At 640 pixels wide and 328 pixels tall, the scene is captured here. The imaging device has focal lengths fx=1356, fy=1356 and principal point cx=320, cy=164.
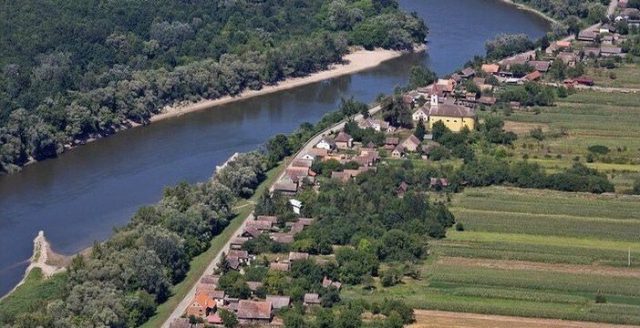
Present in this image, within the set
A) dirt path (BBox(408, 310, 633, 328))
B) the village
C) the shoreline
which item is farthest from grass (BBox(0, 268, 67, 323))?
the shoreline

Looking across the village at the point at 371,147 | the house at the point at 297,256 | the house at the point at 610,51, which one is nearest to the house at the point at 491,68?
the village at the point at 371,147

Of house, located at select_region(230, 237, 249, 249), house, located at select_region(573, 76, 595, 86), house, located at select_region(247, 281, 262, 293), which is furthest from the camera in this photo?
house, located at select_region(573, 76, 595, 86)

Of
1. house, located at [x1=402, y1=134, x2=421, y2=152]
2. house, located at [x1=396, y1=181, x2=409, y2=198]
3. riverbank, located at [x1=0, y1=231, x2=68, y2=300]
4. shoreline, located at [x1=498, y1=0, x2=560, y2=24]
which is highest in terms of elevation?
shoreline, located at [x1=498, y1=0, x2=560, y2=24]

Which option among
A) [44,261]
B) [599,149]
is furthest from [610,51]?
[44,261]

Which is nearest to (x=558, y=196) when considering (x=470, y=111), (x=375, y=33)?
(x=470, y=111)

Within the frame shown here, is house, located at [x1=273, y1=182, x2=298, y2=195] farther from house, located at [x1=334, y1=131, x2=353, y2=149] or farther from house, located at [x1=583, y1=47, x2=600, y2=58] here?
house, located at [x1=583, y1=47, x2=600, y2=58]

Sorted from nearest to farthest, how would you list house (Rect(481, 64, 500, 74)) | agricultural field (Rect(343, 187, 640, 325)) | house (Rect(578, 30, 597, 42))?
agricultural field (Rect(343, 187, 640, 325)) → house (Rect(481, 64, 500, 74)) → house (Rect(578, 30, 597, 42))

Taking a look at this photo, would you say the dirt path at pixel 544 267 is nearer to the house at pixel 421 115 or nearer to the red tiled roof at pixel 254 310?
the red tiled roof at pixel 254 310
